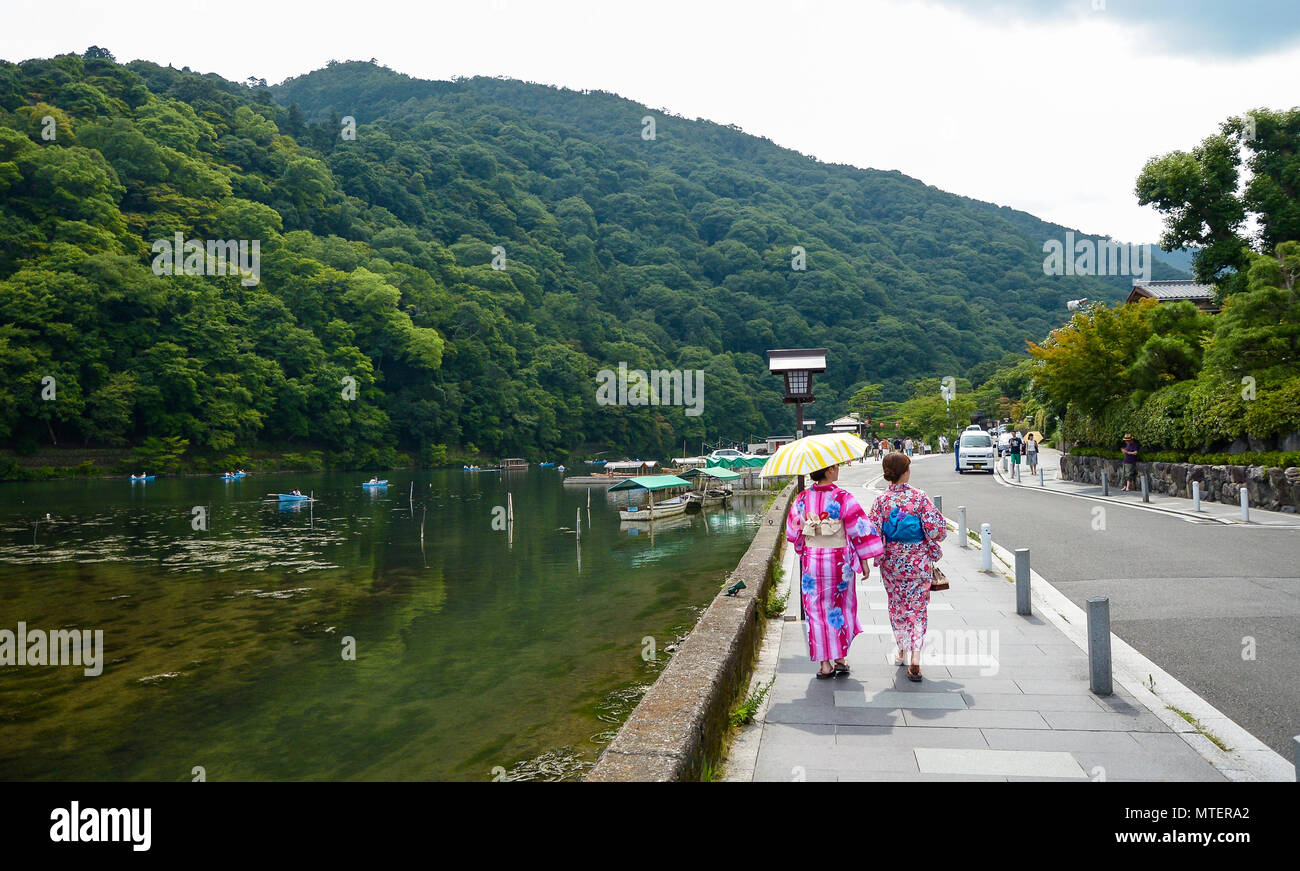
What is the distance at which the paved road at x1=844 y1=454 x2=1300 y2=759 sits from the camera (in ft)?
19.7

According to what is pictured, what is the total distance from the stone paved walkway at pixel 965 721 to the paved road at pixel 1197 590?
0.78m

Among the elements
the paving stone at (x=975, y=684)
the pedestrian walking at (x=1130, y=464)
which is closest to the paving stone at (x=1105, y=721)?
the paving stone at (x=975, y=684)

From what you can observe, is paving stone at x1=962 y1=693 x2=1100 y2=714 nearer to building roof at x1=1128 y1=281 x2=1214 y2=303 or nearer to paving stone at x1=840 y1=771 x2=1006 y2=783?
paving stone at x1=840 y1=771 x2=1006 y2=783

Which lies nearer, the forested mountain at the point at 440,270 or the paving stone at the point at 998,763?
the paving stone at the point at 998,763

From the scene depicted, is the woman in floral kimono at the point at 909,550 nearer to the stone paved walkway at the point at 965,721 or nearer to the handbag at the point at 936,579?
the handbag at the point at 936,579

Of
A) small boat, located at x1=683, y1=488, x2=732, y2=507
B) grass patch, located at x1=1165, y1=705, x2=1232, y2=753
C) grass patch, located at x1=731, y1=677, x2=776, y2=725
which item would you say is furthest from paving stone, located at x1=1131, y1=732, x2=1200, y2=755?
small boat, located at x1=683, y1=488, x2=732, y2=507

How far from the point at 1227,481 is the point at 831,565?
63.1 feet

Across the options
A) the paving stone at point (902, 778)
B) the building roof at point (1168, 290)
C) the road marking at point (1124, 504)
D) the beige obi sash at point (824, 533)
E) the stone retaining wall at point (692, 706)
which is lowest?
the paving stone at point (902, 778)

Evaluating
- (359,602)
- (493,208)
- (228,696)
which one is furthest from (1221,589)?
(493,208)

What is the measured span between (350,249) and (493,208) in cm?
3452

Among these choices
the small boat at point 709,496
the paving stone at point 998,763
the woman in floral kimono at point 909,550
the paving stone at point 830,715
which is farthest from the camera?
the small boat at point 709,496

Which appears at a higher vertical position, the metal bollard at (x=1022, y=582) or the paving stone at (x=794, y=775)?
the metal bollard at (x=1022, y=582)

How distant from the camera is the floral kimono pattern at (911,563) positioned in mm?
6250
